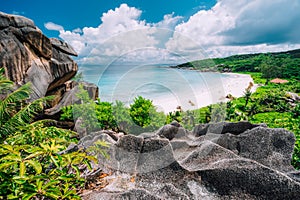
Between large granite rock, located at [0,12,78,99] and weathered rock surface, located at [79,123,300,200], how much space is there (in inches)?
251

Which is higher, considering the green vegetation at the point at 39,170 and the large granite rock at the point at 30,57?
the large granite rock at the point at 30,57

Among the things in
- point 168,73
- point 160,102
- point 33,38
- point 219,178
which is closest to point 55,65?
point 33,38

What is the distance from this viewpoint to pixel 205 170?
1446 mm

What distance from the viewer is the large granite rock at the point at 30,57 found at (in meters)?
6.43

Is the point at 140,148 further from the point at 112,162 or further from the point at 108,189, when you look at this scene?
the point at 108,189

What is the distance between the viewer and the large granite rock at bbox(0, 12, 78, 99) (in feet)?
21.1

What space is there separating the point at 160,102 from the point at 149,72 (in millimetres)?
1675

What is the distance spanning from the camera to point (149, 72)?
4.24 m

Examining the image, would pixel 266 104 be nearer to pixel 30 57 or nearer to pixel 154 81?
pixel 154 81

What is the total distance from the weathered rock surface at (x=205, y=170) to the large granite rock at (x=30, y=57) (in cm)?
636

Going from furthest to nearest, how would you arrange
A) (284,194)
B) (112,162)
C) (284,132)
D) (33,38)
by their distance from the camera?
(33,38), (284,132), (112,162), (284,194)

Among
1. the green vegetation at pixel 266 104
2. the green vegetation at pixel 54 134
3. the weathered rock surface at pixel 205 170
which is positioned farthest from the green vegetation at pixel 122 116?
the weathered rock surface at pixel 205 170

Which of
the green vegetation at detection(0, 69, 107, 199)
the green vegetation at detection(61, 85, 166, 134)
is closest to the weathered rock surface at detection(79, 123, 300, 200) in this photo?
the green vegetation at detection(0, 69, 107, 199)

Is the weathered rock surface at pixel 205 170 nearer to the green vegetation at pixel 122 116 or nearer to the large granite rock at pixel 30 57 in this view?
the green vegetation at pixel 122 116
